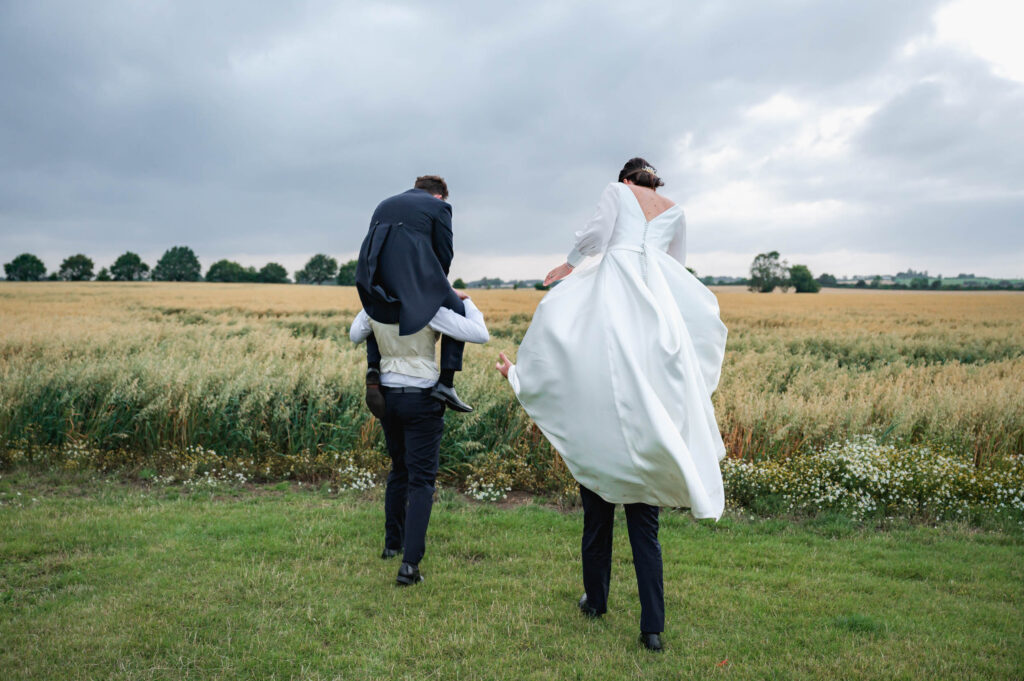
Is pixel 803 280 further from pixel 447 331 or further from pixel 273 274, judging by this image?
pixel 447 331

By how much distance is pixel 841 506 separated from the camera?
6977 mm

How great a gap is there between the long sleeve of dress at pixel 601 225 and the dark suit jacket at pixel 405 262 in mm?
1093

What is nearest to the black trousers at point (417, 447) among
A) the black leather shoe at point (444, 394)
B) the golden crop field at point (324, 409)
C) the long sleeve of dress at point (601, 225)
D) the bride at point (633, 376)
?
the black leather shoe at point (444, 394)

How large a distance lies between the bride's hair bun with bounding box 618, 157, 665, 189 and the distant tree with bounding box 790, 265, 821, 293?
234 feet

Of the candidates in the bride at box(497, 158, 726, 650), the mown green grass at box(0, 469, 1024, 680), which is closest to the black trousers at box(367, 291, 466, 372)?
the bride at box(497, 158, 726, 650)

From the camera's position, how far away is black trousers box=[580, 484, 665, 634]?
3877mm

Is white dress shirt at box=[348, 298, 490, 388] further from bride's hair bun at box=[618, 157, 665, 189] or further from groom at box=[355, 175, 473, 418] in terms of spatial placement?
bride's hair bun at box=[618, 157, 665, 189]

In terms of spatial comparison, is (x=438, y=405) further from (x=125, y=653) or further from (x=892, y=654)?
(x=892, y=654)

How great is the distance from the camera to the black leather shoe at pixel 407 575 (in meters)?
4.83

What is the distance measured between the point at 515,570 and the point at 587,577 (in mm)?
1084

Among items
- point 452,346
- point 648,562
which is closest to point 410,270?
point 452,346

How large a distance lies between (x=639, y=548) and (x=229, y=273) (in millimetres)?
80325

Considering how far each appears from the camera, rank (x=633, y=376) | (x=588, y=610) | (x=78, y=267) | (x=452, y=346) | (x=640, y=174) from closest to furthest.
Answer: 1. (x=633, y=376)
2. (x=640, y=174)
3. (x=588, y=610)
4. (x=452, y=346)
5. (x=78, y=267)

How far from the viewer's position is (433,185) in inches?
195
